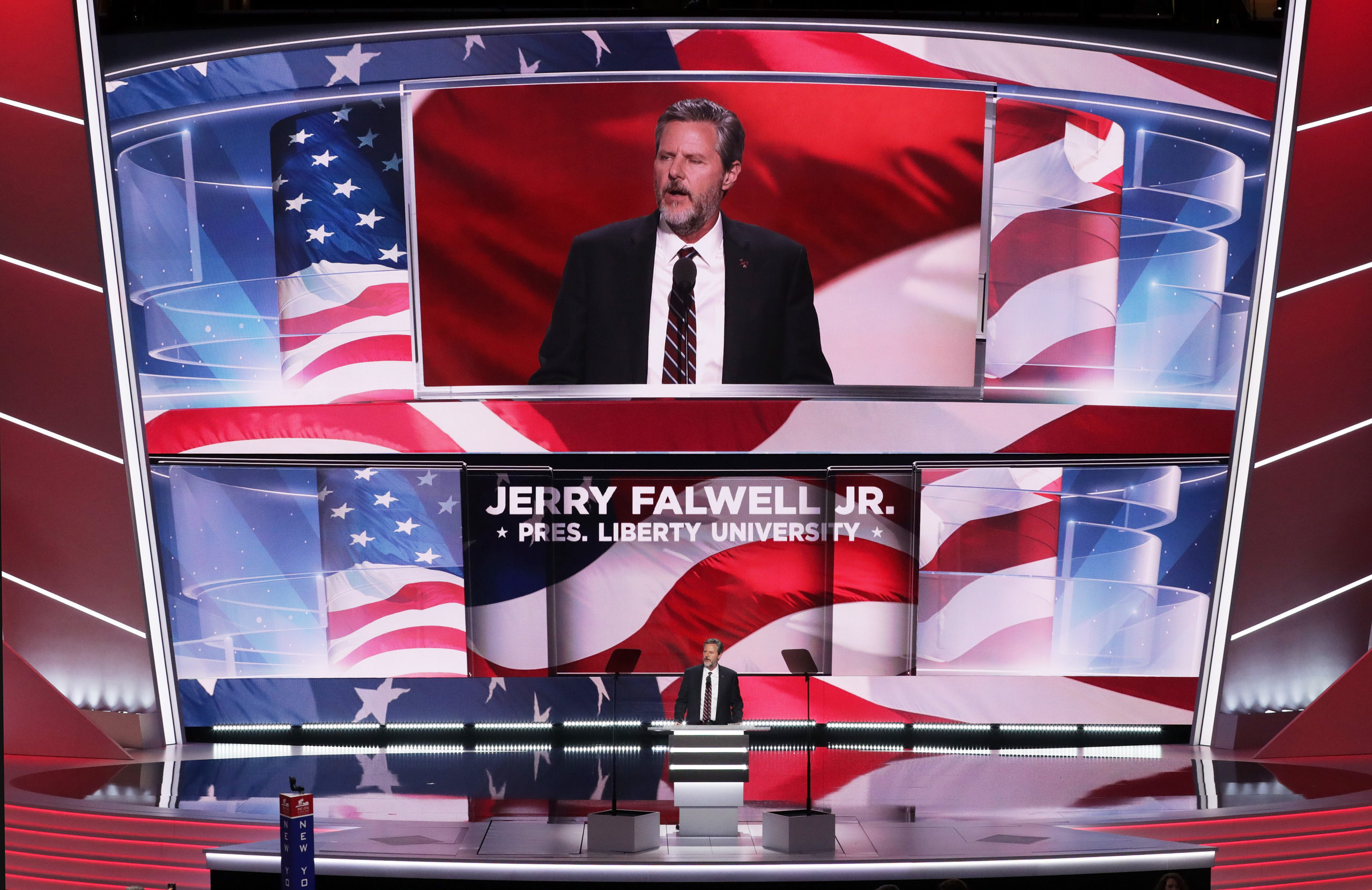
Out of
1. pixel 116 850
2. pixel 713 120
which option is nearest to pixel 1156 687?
pixel 713 120

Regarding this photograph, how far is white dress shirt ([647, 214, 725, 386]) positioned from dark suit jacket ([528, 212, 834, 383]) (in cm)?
5

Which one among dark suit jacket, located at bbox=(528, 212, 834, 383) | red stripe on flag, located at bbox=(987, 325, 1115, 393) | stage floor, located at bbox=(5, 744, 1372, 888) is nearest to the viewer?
stage floor, located at bbox=(5, 744, 1372, 888)

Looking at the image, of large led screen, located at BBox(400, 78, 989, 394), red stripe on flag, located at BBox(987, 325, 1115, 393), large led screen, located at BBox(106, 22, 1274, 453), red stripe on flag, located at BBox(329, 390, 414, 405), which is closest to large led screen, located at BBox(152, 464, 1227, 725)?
large led screen, located at BBox(106, 22, 1274, 453)

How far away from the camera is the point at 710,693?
8.34 meters

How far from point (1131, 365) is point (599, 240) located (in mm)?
5409

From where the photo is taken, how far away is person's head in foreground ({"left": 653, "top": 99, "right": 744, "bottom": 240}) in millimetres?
10797

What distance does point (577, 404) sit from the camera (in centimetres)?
1109

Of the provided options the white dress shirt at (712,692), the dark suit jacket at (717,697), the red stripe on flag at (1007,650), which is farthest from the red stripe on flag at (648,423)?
the white dress shirt at (712,692)

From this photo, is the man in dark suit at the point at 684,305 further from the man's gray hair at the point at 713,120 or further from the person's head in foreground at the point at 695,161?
Result: the man's gray hair at the point at 713,120

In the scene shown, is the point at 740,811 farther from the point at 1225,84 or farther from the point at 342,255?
the point at 1225,84

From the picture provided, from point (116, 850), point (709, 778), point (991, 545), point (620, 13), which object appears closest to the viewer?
point (709, 778)

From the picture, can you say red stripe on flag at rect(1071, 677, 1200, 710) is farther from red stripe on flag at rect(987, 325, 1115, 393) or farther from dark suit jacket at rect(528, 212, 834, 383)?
dark suit jacket at rect(528, 212, 834, 383)

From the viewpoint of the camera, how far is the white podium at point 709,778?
7.41 meters

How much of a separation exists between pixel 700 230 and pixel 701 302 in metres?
0.70
